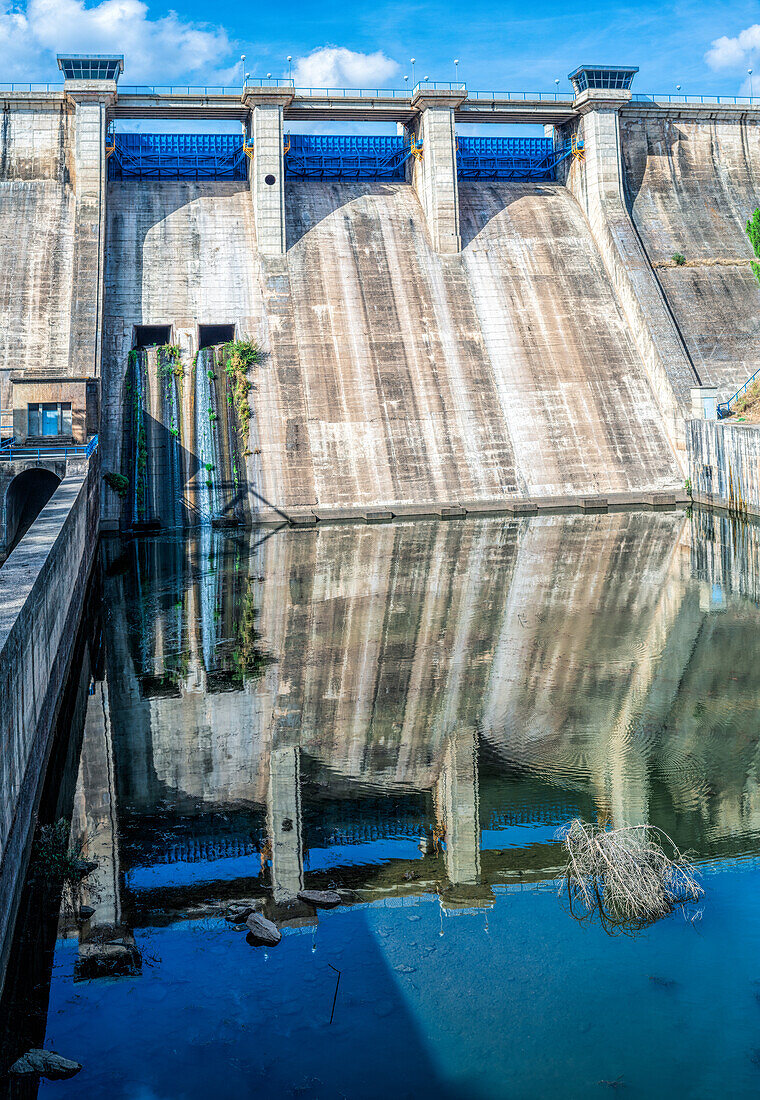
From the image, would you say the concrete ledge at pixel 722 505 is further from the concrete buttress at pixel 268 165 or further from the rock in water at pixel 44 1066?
the rock in water at pixel 44 1066

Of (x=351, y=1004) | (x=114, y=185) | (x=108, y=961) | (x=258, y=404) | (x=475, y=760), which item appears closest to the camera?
(x=351, y=1004)

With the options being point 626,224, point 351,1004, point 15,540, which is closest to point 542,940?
point 351,1004

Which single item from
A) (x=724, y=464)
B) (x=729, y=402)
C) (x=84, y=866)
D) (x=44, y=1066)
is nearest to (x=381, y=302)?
(x=729, y=402)

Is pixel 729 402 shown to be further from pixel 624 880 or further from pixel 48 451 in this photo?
pixel 624 880

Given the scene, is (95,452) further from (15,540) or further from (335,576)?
→ (335,576)

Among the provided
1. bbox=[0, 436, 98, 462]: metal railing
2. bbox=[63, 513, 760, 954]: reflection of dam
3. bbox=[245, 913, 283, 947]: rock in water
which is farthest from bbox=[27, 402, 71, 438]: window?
bbox=[245, 913, 283, 947]: rock in water
